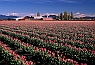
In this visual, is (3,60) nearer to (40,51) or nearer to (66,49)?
(40,51)

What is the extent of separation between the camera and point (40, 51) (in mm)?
13750

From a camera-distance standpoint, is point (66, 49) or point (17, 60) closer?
point (17, 60)

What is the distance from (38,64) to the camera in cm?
1259

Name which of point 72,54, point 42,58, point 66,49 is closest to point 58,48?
point 66,49

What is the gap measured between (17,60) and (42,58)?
2027 mm

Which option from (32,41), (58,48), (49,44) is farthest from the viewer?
(32,41)

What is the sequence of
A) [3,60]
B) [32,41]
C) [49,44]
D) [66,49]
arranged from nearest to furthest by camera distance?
1. [3,60]
2. [66,49]
3. [49,44]
4. [32,41]

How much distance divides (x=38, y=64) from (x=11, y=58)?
1598mm

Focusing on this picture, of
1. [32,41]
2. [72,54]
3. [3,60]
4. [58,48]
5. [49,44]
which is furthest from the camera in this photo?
[32,41]

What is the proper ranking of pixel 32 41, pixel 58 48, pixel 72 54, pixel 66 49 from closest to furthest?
pixel 72 54 < pixel 66 49 < pixel 58 48 < pixel 32 41

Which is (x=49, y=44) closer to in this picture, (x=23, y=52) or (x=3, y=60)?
(x=23, y=52)

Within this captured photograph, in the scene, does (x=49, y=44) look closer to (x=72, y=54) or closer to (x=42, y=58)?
(x=72, y=54)

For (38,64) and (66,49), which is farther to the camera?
(66,49)

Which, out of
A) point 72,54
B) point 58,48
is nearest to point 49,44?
point 58,48
